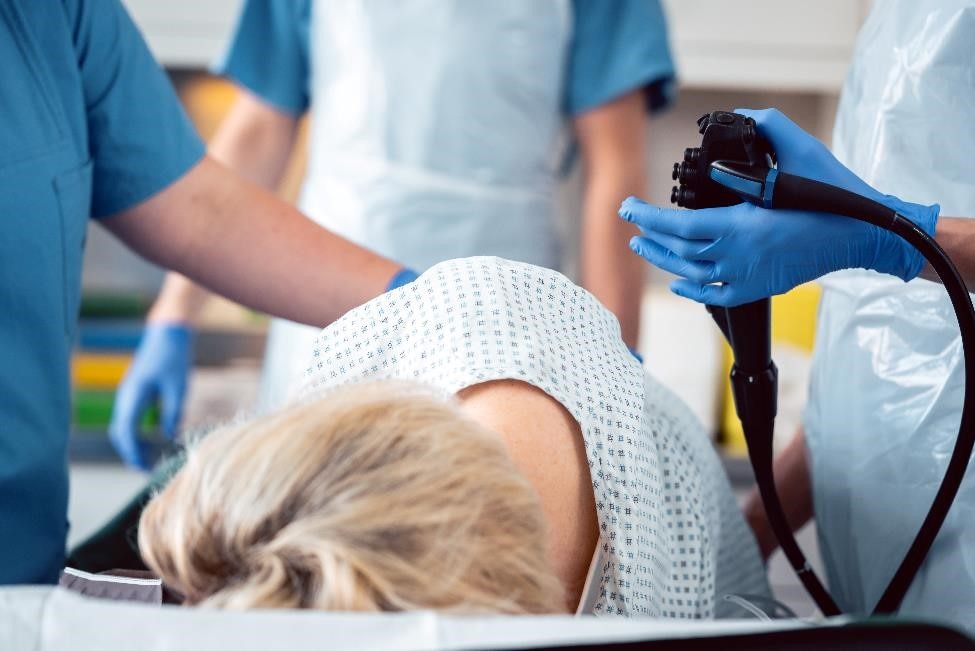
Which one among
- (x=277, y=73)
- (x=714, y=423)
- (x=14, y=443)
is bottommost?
(x=714, y=423)

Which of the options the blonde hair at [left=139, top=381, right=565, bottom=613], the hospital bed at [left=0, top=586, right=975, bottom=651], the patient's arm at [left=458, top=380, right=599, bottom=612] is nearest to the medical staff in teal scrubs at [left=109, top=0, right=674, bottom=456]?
the patient's arm at [left=458, top=380, right=599, bottom=612]

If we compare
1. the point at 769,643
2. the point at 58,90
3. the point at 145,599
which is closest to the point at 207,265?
the point at 58,90

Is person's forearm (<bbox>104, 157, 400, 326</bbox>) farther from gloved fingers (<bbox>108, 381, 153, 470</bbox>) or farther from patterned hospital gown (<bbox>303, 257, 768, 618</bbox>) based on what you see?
gloved fingers (<bbox>108, 381, 153, 470</bbox>)

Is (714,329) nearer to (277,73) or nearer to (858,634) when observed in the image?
(277,73)

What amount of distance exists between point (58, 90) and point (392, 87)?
0.83 meters

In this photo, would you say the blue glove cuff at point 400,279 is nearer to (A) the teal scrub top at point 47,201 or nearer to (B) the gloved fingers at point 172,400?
(A) the teal scrub top at point 47,201

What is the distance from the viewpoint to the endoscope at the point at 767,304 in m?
0.73

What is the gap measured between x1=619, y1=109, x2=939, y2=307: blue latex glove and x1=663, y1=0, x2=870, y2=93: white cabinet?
6.03 feet

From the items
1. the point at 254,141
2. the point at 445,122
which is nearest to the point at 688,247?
the point at 445,122

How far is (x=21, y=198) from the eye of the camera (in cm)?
87

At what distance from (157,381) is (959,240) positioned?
48.9 inches

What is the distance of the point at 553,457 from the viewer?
701 millimetres

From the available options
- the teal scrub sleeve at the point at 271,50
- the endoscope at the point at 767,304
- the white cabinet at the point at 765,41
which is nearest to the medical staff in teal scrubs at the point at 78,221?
the endoscope at the point at 767,304

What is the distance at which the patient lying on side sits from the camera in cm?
55
